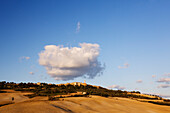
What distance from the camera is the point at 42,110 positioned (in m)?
12.3

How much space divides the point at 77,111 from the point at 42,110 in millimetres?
2924

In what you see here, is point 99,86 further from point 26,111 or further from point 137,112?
point 26,111

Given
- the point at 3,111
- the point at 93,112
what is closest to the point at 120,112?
the point at 93,112

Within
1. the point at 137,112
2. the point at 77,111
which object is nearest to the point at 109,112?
the point at 77,111

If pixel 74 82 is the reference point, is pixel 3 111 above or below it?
below

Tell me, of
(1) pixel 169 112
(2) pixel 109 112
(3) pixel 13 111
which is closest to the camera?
(3) pixel 13 111

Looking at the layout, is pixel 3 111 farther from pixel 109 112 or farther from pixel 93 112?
pixel 109 112

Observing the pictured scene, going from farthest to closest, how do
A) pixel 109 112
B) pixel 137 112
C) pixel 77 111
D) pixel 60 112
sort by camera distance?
pixel 137 112
pixel 109 112
pixel 77 111
pixel 60 112

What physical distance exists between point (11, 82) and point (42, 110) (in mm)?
30473

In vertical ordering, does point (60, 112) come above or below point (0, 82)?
below

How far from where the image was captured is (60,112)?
40.4ft

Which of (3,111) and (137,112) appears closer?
(3,111)

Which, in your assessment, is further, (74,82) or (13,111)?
(74,82)

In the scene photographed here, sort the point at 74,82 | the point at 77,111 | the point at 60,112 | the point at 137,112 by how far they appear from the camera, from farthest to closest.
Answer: the point at 74,82, the point at 137,112, the point at 77,111, the point at 60,112
